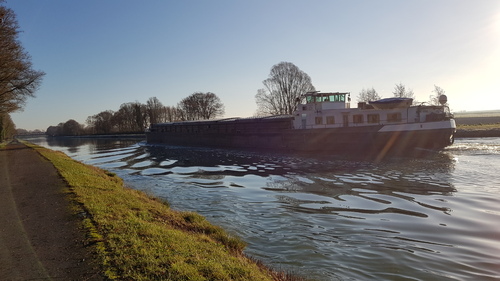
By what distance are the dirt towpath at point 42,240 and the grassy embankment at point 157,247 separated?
252mm

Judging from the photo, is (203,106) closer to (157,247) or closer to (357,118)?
(357,118)

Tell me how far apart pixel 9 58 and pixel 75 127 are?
13311cm

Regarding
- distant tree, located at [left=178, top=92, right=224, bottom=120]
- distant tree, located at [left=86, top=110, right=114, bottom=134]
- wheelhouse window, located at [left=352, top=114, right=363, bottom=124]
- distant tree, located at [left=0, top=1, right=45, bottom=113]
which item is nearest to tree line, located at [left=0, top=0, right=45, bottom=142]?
distant tree, located at [left=0, top=1, right=45, bottom=113]

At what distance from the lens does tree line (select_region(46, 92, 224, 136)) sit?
92188 mm

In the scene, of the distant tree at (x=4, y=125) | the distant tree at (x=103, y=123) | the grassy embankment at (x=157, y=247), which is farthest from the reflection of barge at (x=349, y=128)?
the distant tree at (x=103, y=123)

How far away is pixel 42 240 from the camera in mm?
5461

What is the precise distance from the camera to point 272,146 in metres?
34.2

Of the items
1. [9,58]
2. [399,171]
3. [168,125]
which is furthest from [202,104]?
[399,171]

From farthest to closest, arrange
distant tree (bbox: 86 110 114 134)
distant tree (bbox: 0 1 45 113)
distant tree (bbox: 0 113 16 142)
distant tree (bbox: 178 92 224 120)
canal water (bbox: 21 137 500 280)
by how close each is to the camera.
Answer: distant tree (bbox: 86 110 114 134), distant tree (bbox: 178 92 224 120), distant tree (bbox: 0 113 16 142), distant tree (bbox: 0 1 45 113), canal water (bbox: 21 137 500 280)

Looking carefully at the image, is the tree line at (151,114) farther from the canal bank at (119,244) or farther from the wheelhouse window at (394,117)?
the canal bank at (119,244)

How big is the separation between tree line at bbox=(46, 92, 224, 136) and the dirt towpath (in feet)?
274

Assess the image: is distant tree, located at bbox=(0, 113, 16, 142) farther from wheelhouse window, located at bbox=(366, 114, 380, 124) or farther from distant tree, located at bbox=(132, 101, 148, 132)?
wheelhouse window, located at bbox=(366, 114, 380, 124)

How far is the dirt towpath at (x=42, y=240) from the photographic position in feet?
13.8

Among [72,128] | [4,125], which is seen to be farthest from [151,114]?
[72,128]
